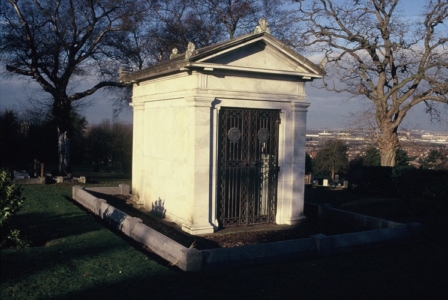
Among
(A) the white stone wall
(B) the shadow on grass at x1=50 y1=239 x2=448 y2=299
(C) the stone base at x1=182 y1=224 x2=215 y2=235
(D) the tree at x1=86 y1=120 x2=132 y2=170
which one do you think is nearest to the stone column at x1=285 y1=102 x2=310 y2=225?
(A) the white stone wall

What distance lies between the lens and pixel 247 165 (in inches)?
426

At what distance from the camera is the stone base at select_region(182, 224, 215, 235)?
1003cm

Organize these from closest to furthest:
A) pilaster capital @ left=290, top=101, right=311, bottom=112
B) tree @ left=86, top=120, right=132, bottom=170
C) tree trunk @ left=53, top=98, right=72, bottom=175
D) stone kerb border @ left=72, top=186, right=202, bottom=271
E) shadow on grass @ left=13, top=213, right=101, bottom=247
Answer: stone kerb border @ left=72, top=186, right=202, bottom=271 < shadow on grass @ left=13, top=213, right=101, bottom=247 < pilaster capital @ left=290, top=101, right=311, bottom=112 < tree trunk @ left=53, top=98, right=72, bottom=175 < tree @ left=86, top=120, right=132, bottom=170

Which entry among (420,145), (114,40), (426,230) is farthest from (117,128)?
(426,230)

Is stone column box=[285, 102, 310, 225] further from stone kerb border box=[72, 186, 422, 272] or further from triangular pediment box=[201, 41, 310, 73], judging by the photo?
stone kerb border box=[72, 186, 422, 272]

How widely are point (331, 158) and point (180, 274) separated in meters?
44.5

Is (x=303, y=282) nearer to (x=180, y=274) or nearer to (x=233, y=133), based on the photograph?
(x=180, y=274)

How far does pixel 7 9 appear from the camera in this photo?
19859 mm

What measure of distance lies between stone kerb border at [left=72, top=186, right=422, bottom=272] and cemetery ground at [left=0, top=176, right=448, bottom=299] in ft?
0.49

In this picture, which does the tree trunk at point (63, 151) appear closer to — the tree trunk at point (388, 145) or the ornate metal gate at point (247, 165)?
the ornate metal gate at point (247, 165)

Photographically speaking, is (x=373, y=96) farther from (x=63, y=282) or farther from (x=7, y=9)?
(x=63, y=282)

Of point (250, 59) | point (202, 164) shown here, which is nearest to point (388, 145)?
point (250, 59)

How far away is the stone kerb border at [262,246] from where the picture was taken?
7.09 metres

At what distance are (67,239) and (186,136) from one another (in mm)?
3431
